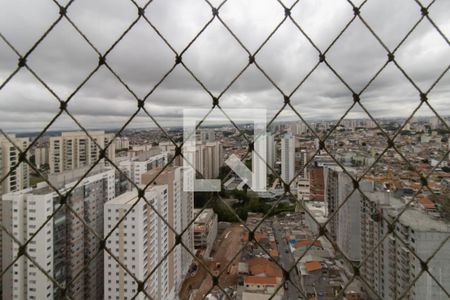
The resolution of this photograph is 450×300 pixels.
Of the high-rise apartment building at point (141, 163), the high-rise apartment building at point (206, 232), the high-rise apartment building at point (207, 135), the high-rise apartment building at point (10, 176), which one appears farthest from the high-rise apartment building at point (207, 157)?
the high-rise apartment building at point (10, 176)

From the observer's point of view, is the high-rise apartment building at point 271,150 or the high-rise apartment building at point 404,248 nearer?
the high-rise apartment building at point 404,248

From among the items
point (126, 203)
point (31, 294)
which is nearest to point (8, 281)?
point (31, 294)

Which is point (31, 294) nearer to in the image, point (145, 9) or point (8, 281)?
point (8, 281)

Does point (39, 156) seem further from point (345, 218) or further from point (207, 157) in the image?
point (345, 218)

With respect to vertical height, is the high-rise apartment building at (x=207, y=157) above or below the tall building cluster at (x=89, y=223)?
above

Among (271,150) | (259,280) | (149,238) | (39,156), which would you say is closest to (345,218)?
(259,280)

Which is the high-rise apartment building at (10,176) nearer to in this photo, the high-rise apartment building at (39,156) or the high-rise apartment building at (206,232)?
the high-rise apartment building at (39,156)

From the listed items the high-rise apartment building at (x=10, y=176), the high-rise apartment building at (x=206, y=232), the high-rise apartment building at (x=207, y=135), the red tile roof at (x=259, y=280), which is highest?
the high-rise apartment building at (x=207, y=135)
